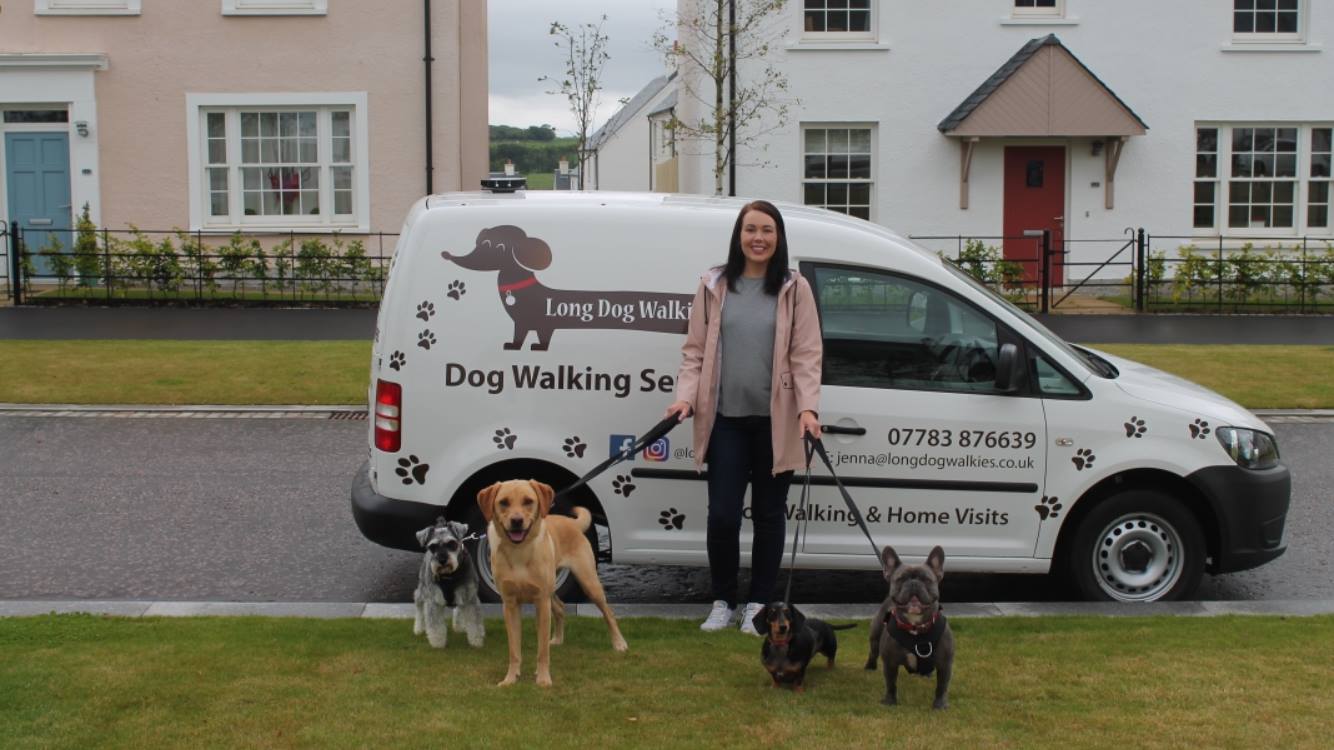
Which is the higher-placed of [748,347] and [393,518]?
[748,347]

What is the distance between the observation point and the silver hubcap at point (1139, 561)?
7008mm

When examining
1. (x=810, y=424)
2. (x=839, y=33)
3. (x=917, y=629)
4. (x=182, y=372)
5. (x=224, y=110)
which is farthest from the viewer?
(x=839, y=33)

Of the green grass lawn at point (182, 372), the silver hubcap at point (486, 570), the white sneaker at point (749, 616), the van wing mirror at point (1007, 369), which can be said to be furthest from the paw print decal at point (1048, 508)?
the green grass lawn at point (182, 372)

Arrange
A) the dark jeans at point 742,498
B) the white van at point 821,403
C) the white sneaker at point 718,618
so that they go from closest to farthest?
the dark jeans at point 742,498
the white sneaker at point 718,618
the white van at point 821,403

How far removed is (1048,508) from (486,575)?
2718 millimetres

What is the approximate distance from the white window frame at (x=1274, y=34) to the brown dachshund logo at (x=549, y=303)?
65.8 ft

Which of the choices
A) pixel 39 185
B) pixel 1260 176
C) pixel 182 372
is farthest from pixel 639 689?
pixel 1260 176

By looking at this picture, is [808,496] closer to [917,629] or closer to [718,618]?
[718,618]

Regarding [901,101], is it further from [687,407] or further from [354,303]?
[687,407]

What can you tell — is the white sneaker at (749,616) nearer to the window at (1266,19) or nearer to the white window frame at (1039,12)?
the white window frame at (1039,12)

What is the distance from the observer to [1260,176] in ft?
79.7

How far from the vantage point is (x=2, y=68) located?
2284 cm

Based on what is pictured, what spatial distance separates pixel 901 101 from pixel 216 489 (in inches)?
638

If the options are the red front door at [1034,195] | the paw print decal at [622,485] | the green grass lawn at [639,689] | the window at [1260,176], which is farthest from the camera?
the window at [1260,176]
